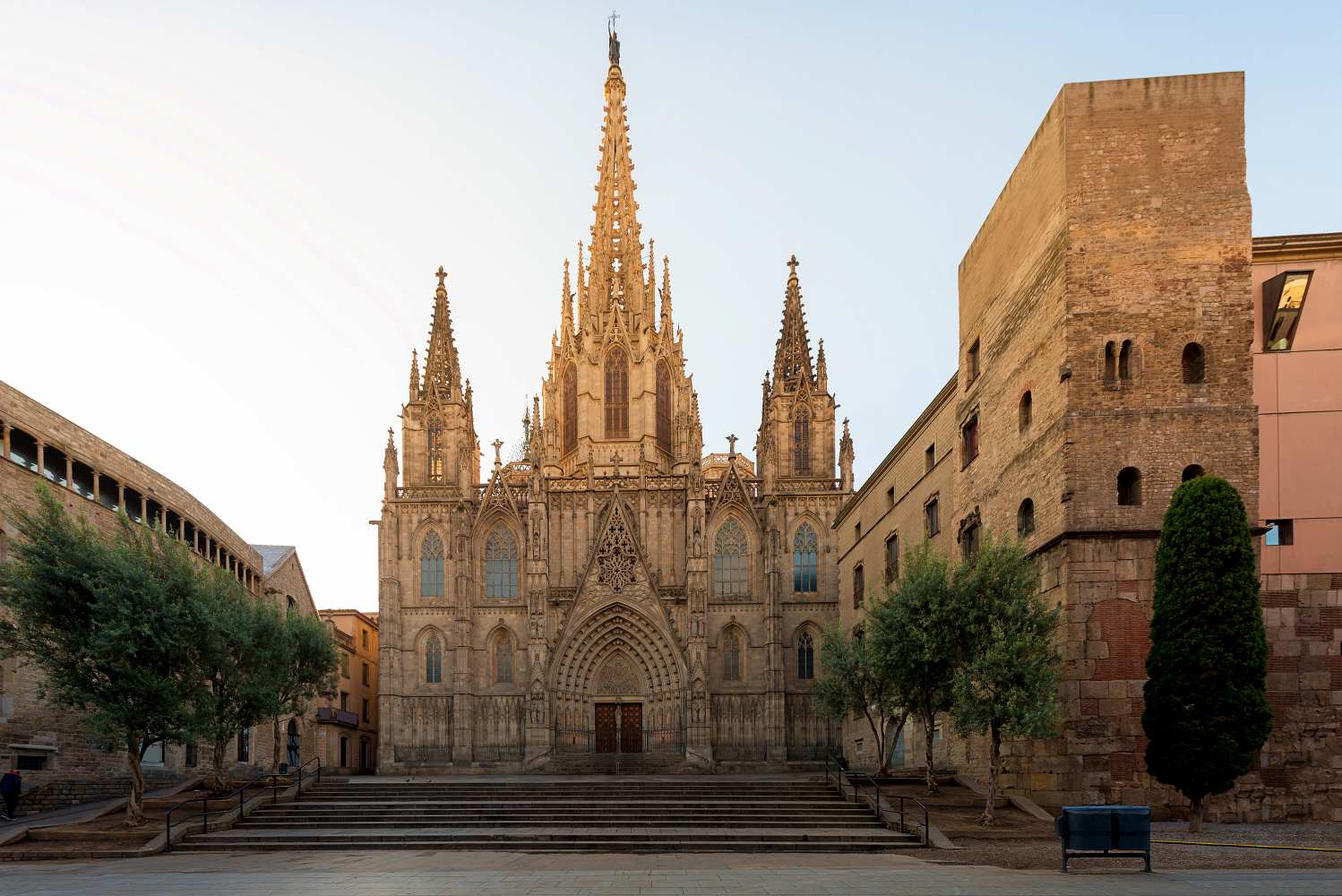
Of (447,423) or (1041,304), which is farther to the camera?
(447,423)

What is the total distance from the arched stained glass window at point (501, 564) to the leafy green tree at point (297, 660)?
17296mm

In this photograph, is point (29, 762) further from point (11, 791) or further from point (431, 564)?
point (431, 564)

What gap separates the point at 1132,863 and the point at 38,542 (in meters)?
20.9

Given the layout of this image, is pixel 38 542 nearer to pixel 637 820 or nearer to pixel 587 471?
pixel 637 820

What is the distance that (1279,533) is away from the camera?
69.7 feet

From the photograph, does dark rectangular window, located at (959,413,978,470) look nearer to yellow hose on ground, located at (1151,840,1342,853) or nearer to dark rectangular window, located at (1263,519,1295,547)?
dark rectangular window, located at (1263,519,1295,547)

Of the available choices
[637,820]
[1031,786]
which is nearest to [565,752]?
[637,820]

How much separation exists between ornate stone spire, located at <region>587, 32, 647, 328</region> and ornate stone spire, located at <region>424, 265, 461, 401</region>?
8.38 meters

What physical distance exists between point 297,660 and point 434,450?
→ 21573 millimetres

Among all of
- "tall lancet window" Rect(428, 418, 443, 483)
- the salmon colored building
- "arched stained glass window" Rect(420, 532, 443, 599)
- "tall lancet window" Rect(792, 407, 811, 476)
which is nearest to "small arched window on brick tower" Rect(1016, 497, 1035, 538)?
the salmon colored building

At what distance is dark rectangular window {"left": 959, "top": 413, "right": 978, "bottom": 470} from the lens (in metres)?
27.9

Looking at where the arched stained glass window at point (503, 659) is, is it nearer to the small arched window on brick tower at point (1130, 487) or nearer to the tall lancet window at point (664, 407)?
the tall lancet window at point (664, 407)

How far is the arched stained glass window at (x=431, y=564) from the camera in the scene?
47.7 m

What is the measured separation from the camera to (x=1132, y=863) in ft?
52.5
